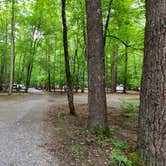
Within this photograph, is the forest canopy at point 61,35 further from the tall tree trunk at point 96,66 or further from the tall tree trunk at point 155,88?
the tall tree trunk at point 155,88

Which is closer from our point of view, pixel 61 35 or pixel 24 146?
pixel 24 146

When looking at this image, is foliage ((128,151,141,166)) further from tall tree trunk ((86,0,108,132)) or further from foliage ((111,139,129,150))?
tall tree trunk ((86,0,108,132))

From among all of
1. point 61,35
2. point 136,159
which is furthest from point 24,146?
point 61,35

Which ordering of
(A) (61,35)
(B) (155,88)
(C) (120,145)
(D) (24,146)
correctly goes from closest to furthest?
1. (B) (155,88)
2. (D) (24,146)
3. (C) (120,145)
4. (A) (61,35)

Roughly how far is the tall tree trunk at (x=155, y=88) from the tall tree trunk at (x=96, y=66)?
200 centimetres

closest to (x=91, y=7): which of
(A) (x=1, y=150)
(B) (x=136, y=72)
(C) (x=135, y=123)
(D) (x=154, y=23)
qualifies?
(D) (x=154, y=23)

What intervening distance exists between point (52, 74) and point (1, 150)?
1028 inches

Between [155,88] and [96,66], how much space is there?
2286 millimetres

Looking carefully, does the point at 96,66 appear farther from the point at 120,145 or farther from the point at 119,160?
the point at 119,160

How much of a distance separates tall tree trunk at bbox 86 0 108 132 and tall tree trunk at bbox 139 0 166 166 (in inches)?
78.9

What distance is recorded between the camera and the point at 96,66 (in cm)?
500

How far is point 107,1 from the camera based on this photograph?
8961 millimetres

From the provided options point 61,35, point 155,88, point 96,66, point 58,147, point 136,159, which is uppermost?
point 61,35

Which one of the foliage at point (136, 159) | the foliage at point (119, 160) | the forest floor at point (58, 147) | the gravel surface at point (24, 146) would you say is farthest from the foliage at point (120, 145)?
the gravel surface at point (24, 146)
